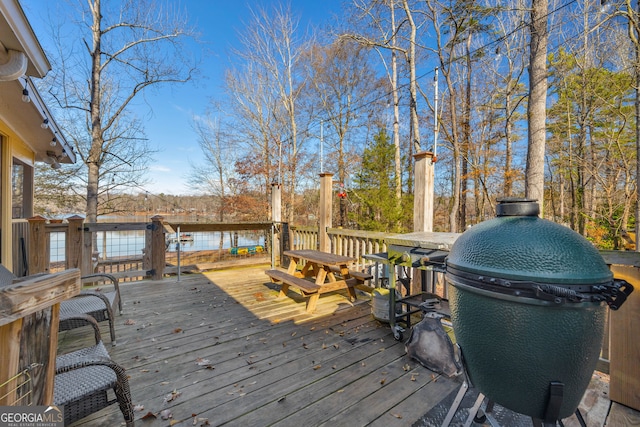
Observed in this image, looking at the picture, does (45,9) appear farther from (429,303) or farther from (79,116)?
(429,303)

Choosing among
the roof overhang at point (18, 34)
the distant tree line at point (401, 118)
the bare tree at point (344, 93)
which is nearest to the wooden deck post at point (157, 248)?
the roof overhang at point (18, 34)

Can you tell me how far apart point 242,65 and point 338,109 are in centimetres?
470

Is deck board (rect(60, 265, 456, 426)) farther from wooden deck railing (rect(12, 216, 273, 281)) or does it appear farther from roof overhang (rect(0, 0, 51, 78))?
roof overhang (rect(0, 0, 51, 78))

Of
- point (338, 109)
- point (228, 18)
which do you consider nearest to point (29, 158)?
point (228, 18)

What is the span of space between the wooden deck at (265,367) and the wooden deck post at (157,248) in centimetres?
120

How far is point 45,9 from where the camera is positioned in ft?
22.7

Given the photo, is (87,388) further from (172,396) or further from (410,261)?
(410,261)

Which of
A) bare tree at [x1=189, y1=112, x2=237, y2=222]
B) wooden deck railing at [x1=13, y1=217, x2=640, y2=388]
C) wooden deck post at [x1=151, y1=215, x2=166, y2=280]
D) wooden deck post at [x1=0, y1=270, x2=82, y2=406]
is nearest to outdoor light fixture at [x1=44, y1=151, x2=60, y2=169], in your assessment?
wooden deck railing at [x1=13, y1=217, x2=640, y2=388]

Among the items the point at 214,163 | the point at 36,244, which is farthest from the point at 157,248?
the point at 214,163

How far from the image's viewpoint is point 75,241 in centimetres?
416

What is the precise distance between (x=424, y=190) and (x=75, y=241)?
5126mm

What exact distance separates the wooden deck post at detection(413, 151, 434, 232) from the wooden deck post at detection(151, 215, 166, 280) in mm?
4135

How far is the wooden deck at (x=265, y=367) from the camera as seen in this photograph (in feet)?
5.69

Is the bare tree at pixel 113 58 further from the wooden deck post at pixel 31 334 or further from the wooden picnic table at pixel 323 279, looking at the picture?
the wooden deck post at pixel 31 334
